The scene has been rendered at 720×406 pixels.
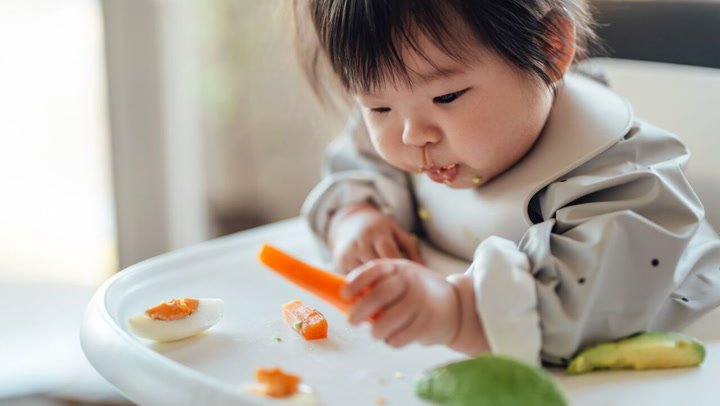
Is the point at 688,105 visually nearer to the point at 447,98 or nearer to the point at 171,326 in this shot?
the point at 447,98

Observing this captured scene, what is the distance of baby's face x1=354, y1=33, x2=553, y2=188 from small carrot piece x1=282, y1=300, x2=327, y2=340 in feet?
0.49

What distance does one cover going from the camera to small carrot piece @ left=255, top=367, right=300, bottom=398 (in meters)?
0.56

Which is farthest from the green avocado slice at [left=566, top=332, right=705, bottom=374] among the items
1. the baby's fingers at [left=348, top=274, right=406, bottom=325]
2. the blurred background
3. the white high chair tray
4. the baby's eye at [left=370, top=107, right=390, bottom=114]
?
the blurred background

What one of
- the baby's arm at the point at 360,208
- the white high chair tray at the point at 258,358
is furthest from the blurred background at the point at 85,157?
the white high chair tray at the point at 258,358

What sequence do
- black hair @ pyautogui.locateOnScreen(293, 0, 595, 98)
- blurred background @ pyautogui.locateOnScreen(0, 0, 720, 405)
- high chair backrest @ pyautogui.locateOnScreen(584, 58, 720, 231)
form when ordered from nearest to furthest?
black hair @ pyautogui.locateOnScreen(293, 0, 595, 98) < high chair backrest @ pyautogui.locateOnScreen(584, 58, 720, 231) < blurred background @ pyautogui.locateOnScreen(0, 0, 720, 405)

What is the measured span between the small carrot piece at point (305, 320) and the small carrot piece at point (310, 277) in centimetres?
9

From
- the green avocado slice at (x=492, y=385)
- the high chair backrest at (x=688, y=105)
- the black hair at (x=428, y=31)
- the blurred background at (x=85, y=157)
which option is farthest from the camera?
the blurred background at (x=85, y=157)

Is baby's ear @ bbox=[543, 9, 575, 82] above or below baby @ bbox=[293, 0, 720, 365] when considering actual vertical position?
above

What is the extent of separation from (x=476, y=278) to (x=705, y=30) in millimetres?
543

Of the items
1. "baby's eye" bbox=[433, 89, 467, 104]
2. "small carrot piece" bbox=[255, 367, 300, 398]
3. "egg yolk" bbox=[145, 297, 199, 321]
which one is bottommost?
"egg yolk" bbox=[145, 297, 199, 321]

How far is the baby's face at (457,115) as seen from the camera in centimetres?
67

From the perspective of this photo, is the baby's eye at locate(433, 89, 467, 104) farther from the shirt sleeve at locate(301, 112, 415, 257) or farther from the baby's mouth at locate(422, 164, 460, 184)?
the shirt sleeve at locate(301, 112, 415, 257)

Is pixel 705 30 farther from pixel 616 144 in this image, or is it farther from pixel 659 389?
pixel 659 389

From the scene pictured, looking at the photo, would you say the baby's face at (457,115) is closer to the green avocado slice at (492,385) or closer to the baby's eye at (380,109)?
the baby's eye at (380,109)
